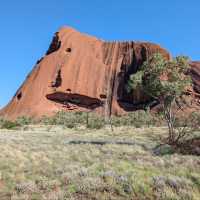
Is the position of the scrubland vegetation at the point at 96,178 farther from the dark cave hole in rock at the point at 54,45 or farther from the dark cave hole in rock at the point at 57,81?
the dark cave hole in rock at the point at 54,45

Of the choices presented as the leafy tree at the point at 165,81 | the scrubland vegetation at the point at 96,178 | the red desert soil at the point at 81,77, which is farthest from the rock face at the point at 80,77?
the scrubland vegetation at the point at 96,178

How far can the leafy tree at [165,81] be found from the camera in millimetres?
28297

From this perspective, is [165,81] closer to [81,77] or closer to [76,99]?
[76,99]

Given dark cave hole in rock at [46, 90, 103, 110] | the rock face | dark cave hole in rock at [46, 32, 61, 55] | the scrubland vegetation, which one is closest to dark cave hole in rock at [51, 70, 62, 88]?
the rock face

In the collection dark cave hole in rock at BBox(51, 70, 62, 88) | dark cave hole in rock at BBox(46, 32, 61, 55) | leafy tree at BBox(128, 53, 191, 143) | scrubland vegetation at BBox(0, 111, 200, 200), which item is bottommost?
scrubland vegetation at BBox(0, 111, 200, 200)

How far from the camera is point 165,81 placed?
2827 cm

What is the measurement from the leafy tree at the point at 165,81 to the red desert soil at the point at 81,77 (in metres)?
80.2

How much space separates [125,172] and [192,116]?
749 inches

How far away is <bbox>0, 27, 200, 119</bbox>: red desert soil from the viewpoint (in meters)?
118

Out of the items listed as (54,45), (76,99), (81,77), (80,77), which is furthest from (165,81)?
(54,45)

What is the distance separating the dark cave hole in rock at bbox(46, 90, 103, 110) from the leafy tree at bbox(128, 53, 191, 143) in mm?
90962

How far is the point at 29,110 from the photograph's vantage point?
4355 inches

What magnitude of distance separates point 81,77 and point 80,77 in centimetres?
46

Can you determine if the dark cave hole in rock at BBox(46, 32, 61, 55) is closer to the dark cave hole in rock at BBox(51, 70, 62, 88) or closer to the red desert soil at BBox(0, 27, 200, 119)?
the red desert soil at BBox(0, 27, 200, 119)
